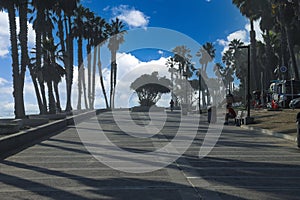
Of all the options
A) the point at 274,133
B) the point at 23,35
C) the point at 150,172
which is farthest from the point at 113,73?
the point at 150,172

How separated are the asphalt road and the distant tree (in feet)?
204

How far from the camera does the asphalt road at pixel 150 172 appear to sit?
709 centimetres

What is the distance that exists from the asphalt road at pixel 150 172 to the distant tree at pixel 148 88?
204 feet

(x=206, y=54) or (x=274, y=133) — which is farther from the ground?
(x=206, y=54)

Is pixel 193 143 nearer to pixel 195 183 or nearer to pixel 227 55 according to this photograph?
pixel 195 183

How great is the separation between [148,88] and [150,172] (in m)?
71.0

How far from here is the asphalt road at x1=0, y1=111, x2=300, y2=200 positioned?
23.3ft

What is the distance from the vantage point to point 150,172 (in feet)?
30.1

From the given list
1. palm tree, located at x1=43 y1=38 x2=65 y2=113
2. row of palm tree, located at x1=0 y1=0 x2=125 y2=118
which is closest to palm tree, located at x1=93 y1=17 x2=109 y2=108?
row of palm tree, located at x1=0 y1=0 x2=125 y2=118

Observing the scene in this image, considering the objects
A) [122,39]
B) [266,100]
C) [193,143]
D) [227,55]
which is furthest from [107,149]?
[227,55]

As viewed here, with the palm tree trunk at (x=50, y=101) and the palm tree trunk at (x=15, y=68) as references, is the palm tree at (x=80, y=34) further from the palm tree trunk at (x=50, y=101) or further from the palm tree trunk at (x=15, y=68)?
the palm tree trunk at (x=15, y=68)

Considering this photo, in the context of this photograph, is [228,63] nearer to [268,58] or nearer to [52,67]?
[268,58]

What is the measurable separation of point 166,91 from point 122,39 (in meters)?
19.5

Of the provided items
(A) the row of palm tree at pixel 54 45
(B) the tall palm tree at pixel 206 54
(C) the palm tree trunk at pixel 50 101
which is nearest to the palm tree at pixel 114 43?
(A) the row of palm tree at pixel 54 45
